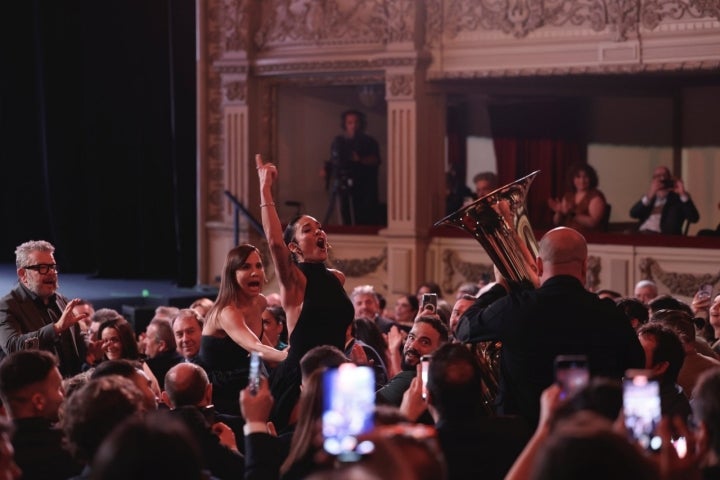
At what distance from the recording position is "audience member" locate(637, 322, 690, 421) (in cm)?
437


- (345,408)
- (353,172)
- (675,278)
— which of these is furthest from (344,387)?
(353,172)

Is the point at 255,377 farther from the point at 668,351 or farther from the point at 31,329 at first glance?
the point at 31,329

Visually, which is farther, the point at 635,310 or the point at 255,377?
the point at 635,310

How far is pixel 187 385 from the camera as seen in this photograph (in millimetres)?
4047

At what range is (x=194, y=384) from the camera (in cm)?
405

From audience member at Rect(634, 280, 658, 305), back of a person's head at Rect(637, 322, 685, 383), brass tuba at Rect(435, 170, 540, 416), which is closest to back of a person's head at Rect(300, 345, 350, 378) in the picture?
brass tuba at Rect(435, 170, 540, 416)

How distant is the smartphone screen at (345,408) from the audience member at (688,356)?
2.49 m

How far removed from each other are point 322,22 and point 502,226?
7565mm

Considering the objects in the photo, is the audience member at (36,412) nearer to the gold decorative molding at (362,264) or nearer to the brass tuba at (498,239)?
the brass tuba at (498,239)

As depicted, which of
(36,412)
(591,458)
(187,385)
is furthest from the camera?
(187,385)

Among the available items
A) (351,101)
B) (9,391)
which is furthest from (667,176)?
(9,391)

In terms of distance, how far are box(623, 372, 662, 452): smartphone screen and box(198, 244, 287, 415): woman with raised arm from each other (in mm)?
2546

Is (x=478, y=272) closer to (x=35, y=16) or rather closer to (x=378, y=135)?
(x=378, y=135)

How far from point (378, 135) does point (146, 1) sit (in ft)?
9.66
